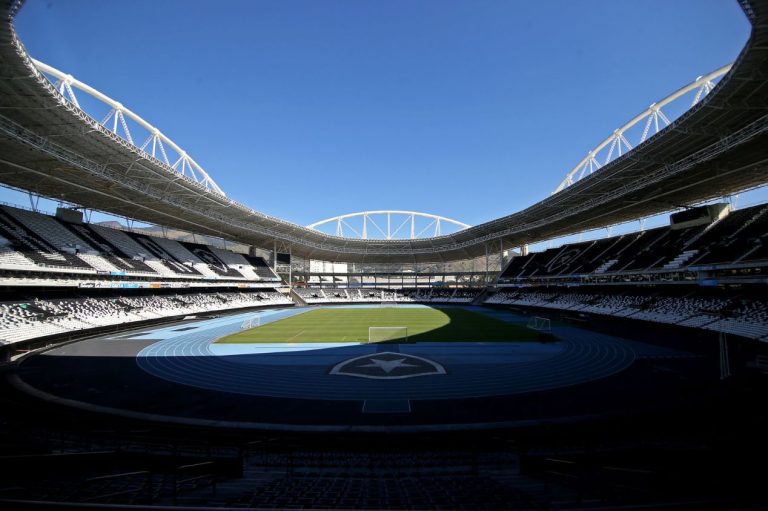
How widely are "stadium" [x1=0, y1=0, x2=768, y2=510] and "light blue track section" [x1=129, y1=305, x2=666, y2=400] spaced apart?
0.20 m

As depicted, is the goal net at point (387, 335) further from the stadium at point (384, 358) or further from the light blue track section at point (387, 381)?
the light blue track section at point (387, 381)

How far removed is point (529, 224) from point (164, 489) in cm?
5438

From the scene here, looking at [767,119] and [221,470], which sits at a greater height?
[767,119]

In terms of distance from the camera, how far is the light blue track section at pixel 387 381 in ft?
49.2

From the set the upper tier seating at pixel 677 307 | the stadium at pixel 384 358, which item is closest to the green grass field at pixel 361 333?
the stadium at pixel 384 358

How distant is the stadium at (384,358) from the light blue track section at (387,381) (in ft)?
0.66

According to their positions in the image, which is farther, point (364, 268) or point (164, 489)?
point (364, 268)

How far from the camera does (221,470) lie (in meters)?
7.04

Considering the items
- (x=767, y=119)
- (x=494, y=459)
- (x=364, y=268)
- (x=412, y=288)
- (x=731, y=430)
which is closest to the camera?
(x=494, y=459)

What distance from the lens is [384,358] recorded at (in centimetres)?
2031

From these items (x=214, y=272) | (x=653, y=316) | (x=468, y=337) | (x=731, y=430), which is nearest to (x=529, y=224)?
(x=653, y=316)

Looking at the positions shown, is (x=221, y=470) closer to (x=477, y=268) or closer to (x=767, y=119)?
(x=767, y=119)

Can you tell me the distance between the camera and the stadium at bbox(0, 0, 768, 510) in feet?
18.7

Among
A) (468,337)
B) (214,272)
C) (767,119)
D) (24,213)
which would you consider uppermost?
(767,119)
